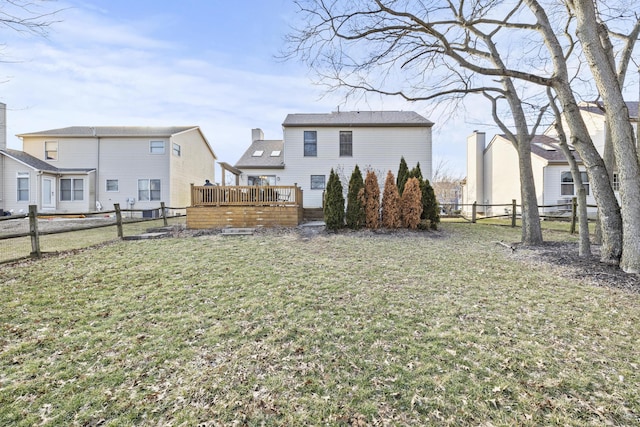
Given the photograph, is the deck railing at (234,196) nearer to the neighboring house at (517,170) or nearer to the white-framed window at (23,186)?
the neighboring house at (517,170)

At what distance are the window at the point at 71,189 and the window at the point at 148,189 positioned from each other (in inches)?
140

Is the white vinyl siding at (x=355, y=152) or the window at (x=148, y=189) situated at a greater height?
the white vinyl siding at (x=355, y=152)

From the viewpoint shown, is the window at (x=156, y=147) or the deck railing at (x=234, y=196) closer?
the deck railing at (x=234, y=196)

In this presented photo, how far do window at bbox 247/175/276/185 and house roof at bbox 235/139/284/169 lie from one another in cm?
63

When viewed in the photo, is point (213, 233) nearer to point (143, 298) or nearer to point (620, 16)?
point (143, 298)

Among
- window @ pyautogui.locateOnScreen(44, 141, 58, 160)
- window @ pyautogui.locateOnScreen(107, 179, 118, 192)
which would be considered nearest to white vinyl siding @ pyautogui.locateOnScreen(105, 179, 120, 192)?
window @ pyautogui.locateOnScreen(107, 179, 118, 192)

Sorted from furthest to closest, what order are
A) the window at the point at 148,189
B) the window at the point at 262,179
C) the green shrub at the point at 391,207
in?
the window at the point at 148,189, the window at the point at 262,179, the green shrub at the point at 391,207

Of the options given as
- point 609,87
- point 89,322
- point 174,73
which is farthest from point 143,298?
point 174,73

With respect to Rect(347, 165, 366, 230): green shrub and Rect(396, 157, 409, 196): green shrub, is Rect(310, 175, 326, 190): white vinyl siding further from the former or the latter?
Rect(347, 165, 366, 230): green shrub

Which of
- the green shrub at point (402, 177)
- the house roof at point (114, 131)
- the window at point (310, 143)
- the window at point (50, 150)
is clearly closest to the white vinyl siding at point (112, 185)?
the house roof at point (114, 131)

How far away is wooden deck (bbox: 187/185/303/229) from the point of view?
450 inches

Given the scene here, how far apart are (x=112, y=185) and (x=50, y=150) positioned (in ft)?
15.3

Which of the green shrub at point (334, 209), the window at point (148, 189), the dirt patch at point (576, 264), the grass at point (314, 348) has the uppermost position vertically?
the window at point (148, 189)

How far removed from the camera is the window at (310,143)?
55.3ft
